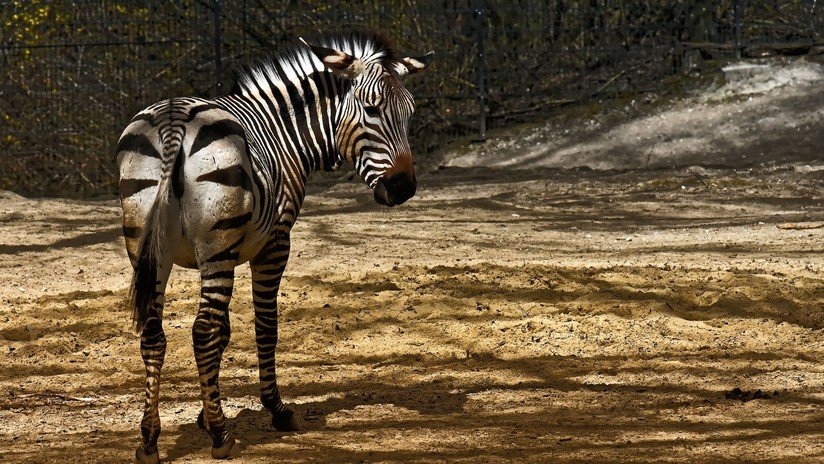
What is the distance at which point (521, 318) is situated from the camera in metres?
8.08

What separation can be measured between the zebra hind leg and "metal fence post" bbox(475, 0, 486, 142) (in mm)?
11901

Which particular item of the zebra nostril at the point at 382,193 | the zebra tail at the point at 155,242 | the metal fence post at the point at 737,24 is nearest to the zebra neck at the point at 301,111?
the zebra nostril at the point at 382,193

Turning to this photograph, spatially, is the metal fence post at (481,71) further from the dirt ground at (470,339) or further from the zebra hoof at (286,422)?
the zebra hoof at (286,422)

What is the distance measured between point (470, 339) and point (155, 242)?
312 centimetres

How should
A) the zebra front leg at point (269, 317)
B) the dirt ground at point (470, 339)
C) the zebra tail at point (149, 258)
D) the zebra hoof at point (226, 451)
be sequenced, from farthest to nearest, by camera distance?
the zebra front leg at point (269, 317)
the dirt ground at point (470, 339)
the zebra hoof at point (226, 451)
the zebra tail at point (149, 258)

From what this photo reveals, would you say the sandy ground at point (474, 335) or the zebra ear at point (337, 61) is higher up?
the zebra ear at point (337, 61)

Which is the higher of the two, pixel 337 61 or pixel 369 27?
pixel 369 27

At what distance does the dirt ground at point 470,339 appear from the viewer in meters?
5.68

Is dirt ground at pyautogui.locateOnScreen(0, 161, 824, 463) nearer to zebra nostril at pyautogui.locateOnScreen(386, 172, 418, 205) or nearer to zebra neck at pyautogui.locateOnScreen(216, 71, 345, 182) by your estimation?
zebra nostril at pyautogui.locateOnScreen(386, 172, 418, 205)

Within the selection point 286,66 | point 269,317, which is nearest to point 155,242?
point 269,317

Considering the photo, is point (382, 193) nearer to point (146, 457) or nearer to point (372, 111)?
point (372, 111)

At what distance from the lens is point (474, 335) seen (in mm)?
7785

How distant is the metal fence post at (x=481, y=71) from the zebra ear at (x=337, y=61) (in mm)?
10788

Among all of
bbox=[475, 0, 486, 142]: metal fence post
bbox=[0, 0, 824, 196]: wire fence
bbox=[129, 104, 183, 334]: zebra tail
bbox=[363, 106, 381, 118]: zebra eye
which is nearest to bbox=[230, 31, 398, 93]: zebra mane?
bbox=[363, 106, 381, 118]: zebra eye
